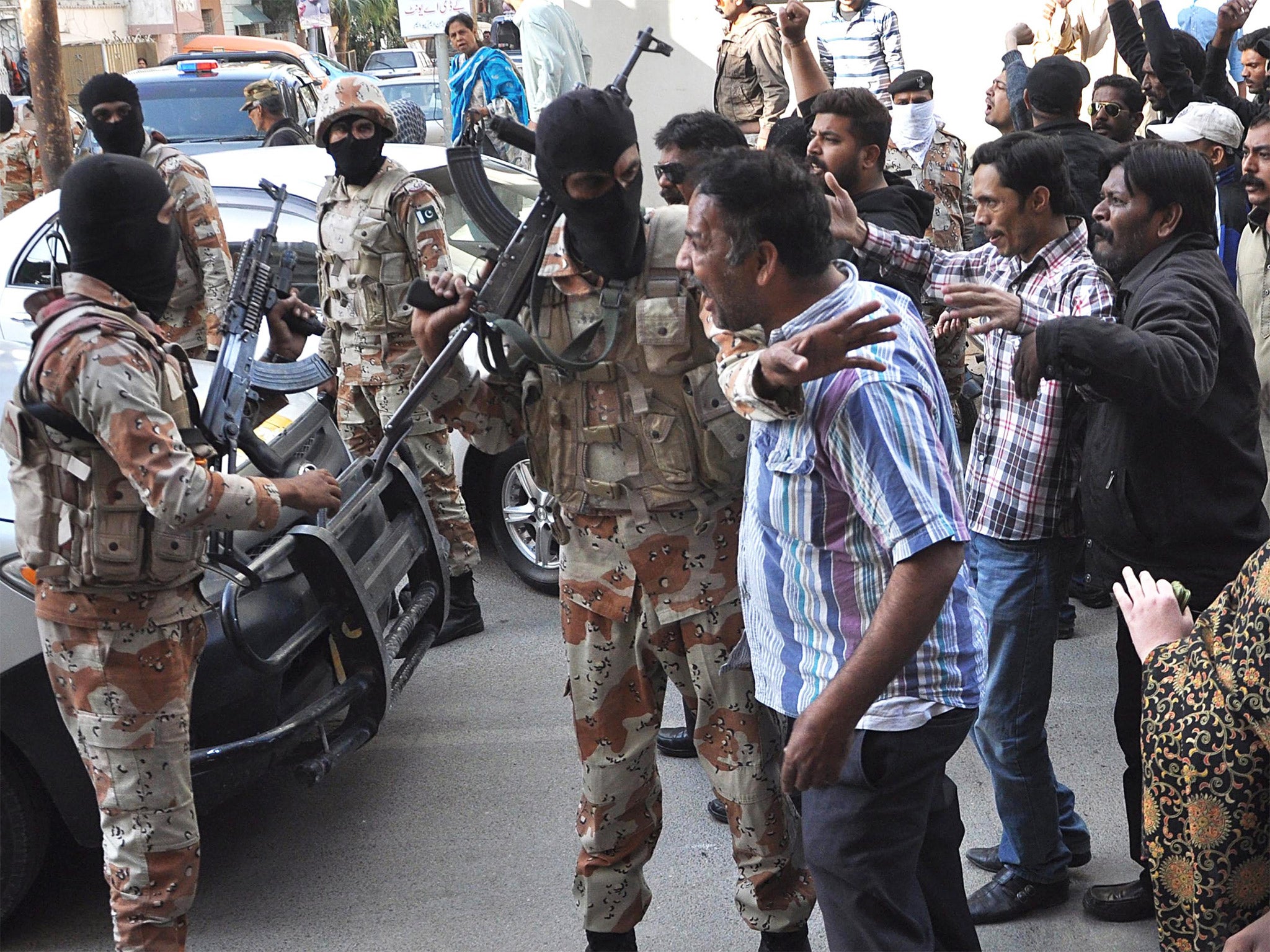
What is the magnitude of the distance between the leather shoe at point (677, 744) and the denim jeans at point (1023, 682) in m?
1.17

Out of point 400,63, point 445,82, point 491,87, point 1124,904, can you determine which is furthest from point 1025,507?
point 400,63

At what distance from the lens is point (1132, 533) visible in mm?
2857

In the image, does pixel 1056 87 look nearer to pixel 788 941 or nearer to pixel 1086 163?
pixel 1086 163

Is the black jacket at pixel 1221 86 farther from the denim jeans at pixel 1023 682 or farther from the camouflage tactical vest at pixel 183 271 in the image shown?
the camouflage tactical vest at pixel 183 271

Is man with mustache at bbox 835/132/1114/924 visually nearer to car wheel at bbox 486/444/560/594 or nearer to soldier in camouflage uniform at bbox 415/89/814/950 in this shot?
soldier in camouflage uniform at bbox 415/89/814/950

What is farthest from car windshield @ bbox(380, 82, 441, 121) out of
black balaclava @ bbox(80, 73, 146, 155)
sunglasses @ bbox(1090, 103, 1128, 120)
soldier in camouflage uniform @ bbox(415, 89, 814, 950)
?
soldier in camouflage uniform @ bbox(415, 89, 814, 950)

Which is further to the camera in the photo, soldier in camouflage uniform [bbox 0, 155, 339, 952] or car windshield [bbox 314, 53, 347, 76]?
car windshield [bbox 314, 53, 347, 76]

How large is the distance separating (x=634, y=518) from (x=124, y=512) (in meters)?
1.11

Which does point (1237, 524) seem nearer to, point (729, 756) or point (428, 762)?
point (729, 756)

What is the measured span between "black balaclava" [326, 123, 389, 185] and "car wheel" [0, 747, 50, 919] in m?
2.74

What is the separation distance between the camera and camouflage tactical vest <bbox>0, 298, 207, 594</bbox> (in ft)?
8.70

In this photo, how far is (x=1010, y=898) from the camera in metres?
3.22

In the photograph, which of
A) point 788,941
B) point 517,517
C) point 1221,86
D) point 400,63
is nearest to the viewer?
point 788,941

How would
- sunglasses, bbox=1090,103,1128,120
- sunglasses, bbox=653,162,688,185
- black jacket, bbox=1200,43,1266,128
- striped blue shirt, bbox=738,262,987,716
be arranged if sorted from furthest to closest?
black jacket, bbox=1200,43,1266,128
sunglasses, bbox=1090,103,1128,120
sunglasses, bbox=653,162,688,185
striped blue shirt, bbox=738,262,987,716
